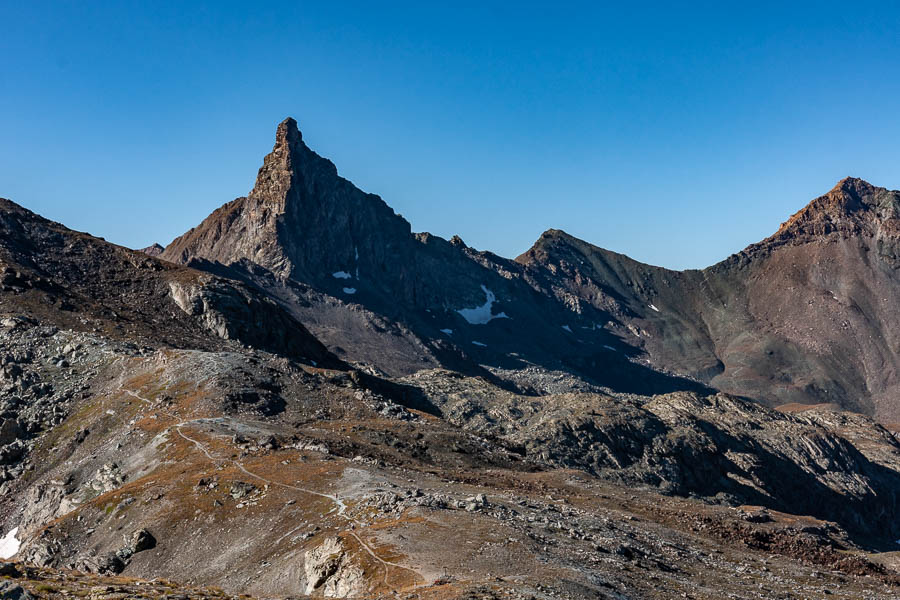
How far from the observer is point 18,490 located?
76250mm

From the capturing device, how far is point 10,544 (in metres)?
66.7

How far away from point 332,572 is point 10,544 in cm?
4348

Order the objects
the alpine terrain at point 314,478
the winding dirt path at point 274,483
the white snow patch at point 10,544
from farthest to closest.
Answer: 1. the white snow patch at point 10,544
2. the alpine terrain at point 314,478
3. the winding dirt path at point 274,483

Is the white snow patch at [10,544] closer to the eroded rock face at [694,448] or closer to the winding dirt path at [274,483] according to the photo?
the winding dirt path at [274,483]

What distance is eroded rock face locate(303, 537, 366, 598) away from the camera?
119ft

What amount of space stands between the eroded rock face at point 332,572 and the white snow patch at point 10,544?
122 ft

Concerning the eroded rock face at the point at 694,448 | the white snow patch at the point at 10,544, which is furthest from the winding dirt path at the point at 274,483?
the eroded rock face at the point at 694,448

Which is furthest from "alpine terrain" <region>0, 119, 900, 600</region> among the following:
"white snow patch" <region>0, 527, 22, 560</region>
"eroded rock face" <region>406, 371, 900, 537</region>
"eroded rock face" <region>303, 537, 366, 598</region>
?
"eroded rock face" <region>406, 371, 900, 537</region>

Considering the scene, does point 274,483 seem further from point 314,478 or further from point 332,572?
point 332,572

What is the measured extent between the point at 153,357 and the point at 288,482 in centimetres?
5025

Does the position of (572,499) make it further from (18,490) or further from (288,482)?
(18,490)

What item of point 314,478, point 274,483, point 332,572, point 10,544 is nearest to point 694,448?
point 314,478

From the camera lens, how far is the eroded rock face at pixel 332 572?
36.2 meters

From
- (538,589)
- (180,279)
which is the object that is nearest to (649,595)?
(538,589)
